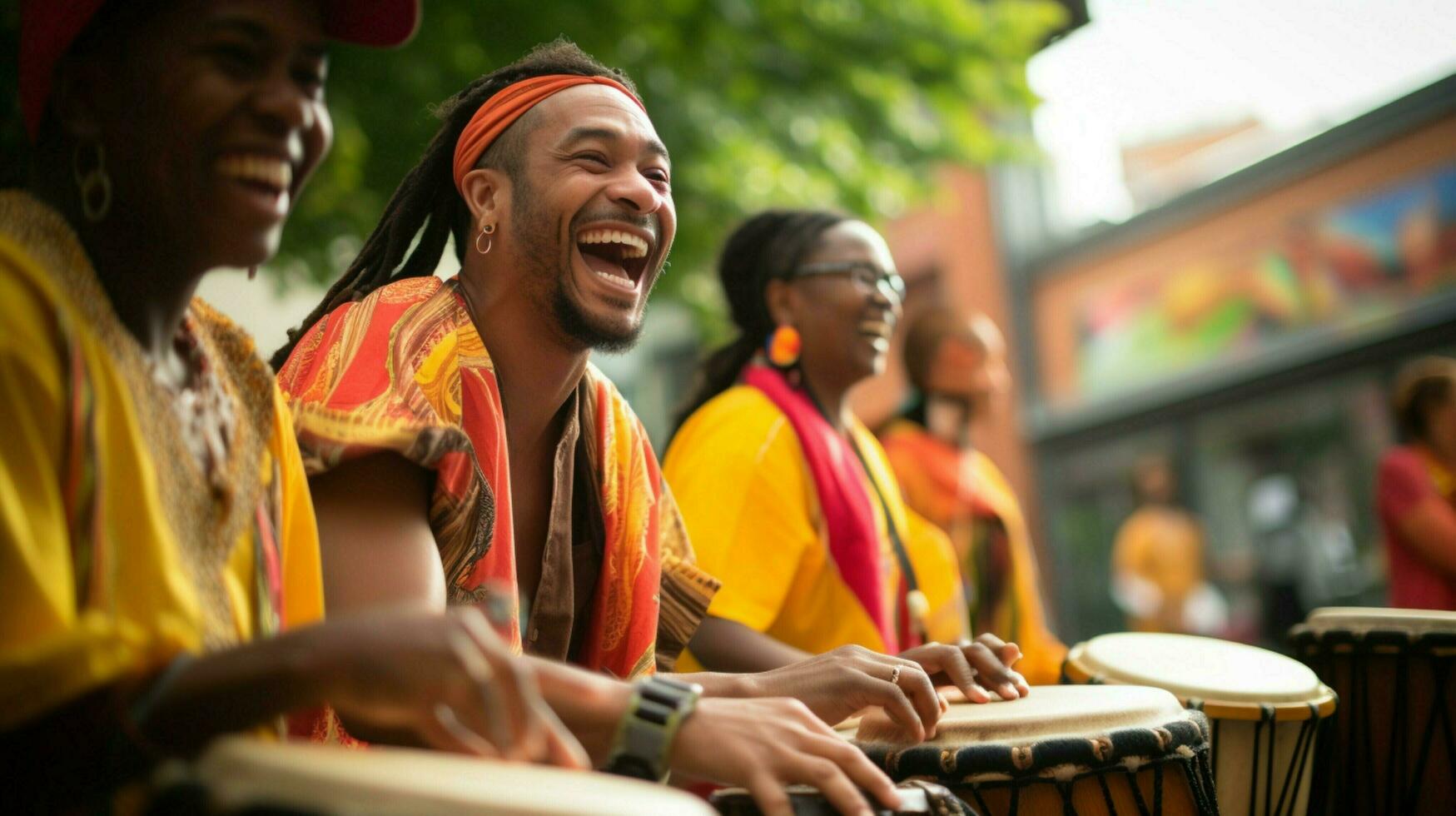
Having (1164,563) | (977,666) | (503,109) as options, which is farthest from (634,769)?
(1164,563)

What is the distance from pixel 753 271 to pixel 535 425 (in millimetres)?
2096

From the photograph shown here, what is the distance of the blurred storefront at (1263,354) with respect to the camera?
10.7m

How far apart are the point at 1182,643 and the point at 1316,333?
8.89 m

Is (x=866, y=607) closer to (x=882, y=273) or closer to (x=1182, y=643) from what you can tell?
(x=1182, y=643)

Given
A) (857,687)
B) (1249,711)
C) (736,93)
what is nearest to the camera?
(857,687)

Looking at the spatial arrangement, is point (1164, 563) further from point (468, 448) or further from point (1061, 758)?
point (468, 448)

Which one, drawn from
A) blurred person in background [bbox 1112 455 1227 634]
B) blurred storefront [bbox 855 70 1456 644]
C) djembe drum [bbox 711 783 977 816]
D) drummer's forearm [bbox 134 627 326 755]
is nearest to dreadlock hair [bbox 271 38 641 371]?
djembe drum [bbox 711 783 977 816]

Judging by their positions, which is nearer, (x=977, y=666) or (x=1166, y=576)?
(x=977, y=666)

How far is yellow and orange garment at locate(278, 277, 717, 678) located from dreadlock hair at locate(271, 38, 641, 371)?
0.28 m

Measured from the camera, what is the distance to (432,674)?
133 centimetres

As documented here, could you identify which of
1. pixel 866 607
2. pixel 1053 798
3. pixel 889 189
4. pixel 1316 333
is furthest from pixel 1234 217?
pixel 1053 798

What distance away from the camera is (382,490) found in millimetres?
2002

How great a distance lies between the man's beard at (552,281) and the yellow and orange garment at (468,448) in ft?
0.51

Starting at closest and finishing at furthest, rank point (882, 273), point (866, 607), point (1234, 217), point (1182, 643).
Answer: point (1182, 643) < point (866, 607) < point (882, 273) < point (1234, 217)
